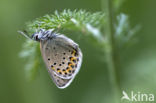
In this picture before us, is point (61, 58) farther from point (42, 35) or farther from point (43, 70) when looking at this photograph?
point (43, 70)

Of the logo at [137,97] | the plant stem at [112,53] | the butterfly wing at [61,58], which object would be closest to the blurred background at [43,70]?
the logo at [137,97]

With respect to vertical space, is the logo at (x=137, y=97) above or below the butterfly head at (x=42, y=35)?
below

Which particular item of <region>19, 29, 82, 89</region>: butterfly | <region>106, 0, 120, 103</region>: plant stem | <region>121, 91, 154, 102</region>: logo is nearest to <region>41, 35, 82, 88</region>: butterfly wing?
<region>19, 29, 82, 89</region>: butterfly

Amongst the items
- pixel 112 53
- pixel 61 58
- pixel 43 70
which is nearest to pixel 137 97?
pixel 112 53

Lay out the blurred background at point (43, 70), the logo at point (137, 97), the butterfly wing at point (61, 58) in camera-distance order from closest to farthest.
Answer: the butterfly wing at point (61, 58) < the logo at point (137, 97) < the blurred background at point (43, 70)

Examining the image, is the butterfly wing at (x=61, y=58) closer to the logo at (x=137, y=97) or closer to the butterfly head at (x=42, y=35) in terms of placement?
the butterfly head at (x=42, y=35)

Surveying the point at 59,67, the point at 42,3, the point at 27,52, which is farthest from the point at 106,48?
the point at 42,3
